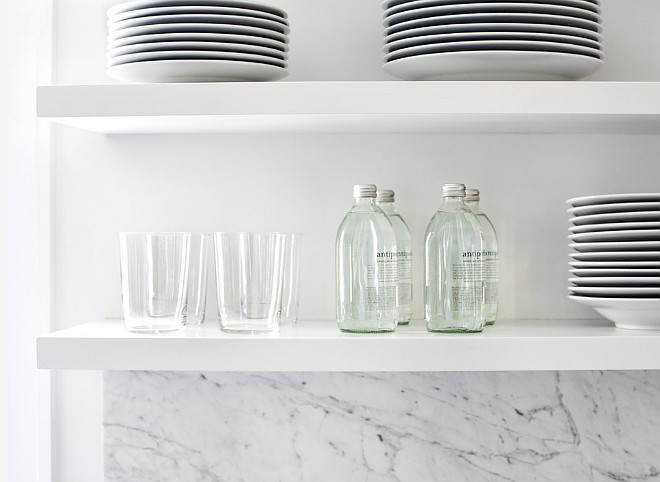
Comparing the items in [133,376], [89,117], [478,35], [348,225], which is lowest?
[133,376]

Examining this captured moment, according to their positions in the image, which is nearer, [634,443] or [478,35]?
[478,35]

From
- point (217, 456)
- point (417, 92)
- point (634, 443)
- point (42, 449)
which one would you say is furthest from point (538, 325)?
point (42, 449)

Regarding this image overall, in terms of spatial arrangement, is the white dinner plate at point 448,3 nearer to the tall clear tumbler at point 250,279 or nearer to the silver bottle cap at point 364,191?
the silver bottle cap at point 364,191

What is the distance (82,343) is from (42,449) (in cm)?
34

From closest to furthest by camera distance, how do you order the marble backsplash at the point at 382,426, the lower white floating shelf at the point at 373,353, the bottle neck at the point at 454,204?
1. the lower white floating shelf at the point at 373,353
2. the bottle neck at the point at 454,204
3. the marble backsplash at the point at 382,426

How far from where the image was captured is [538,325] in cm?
119

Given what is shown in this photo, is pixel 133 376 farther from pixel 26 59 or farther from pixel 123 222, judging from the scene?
pixel 26 59

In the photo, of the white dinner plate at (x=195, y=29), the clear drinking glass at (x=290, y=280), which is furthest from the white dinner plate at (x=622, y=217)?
the white dinner plate at (x=195, y=29)

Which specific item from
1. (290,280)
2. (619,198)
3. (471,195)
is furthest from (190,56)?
(619,198)

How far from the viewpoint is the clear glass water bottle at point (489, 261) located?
1.13 metres

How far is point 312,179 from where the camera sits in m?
1.26

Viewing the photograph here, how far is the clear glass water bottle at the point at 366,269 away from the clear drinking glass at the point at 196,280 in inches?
7.7

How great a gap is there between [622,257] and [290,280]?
1.52 ft

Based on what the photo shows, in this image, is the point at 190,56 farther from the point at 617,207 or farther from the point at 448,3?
the point at 617,207
